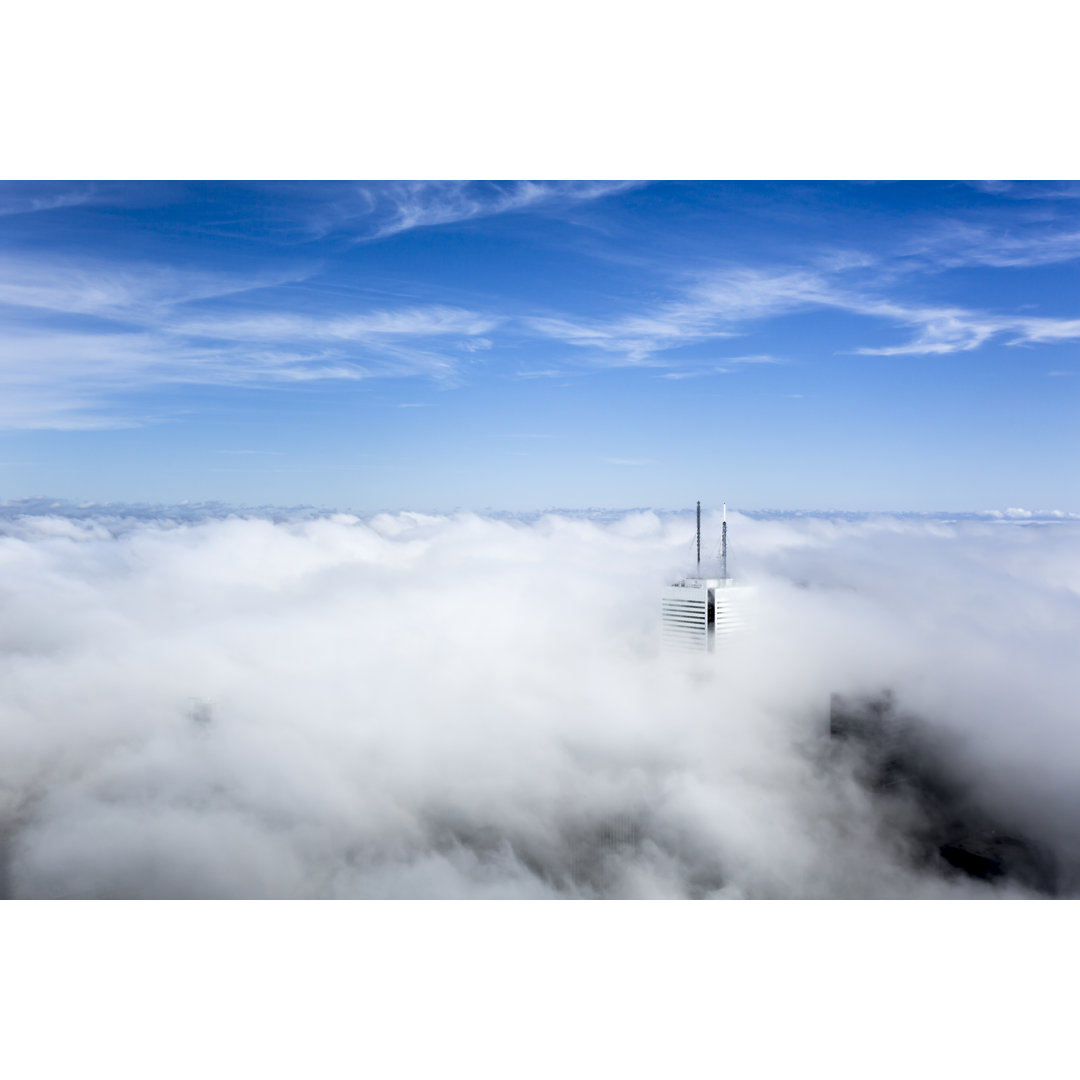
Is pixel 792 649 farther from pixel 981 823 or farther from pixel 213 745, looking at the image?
pixel 213 745

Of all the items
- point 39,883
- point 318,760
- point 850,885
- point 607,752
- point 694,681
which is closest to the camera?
point 39,883

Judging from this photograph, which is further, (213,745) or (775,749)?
(775,749)

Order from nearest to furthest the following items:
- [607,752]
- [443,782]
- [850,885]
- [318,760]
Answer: [850,885] < [318,760] < [443,782] < [607,752]

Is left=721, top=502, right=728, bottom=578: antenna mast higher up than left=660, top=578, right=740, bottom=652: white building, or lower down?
higher up

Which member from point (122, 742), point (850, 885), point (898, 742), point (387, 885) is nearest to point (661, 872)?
point (850, 885)

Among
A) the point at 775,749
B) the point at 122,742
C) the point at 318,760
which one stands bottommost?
the point at 775,749

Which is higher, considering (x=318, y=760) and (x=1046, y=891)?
(x=318, y=760)

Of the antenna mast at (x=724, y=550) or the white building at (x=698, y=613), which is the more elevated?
the antenna mast at (x=724, y=550)

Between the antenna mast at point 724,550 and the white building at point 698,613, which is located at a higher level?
the antenna mast at point 724,550

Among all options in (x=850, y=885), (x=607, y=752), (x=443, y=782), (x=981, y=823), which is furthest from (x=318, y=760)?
(x=981, y=823)
